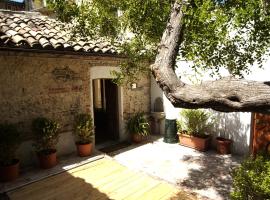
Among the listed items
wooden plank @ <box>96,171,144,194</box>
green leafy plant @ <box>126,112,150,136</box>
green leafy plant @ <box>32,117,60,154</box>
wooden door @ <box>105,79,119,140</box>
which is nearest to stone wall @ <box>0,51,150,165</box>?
green leafy plant @ <box>32,117,60,154</box>

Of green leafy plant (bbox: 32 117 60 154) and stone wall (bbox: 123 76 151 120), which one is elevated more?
stone wall (bbox: 123 76 151 120)

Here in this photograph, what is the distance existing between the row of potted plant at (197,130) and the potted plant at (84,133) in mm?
3359

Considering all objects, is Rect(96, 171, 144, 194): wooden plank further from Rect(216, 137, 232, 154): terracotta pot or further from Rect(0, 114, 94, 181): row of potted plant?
Rect(216, 137, 232, 154): terracotta pot

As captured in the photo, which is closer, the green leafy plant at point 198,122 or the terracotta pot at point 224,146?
the terracotta pot at point 224,146

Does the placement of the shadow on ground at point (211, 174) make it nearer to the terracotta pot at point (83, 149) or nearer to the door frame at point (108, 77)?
the door frame at point (108, 77)

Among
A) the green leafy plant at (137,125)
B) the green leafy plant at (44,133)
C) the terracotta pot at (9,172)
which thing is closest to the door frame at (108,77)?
the green leafy plant at (137,125)

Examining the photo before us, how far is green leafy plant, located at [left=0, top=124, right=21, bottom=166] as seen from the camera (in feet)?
19.8

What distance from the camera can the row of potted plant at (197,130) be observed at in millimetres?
8305

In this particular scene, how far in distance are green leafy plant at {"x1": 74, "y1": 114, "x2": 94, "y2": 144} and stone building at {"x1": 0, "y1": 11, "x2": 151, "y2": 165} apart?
29cm

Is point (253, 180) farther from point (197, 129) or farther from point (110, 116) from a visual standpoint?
point (110, 116)

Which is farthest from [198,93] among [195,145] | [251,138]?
[195,145]

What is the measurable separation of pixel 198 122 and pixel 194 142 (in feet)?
2.37

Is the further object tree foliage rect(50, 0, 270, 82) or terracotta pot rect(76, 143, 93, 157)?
terracotta pot rect(76, 143, 93, 157)

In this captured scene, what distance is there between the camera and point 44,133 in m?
6.82
